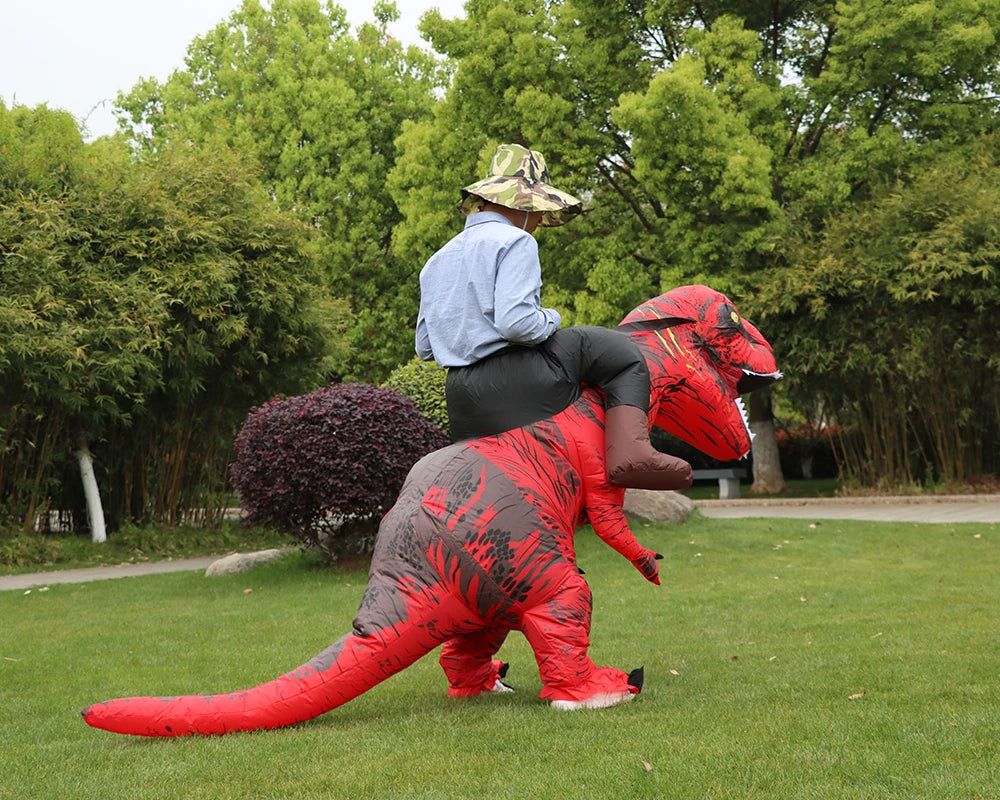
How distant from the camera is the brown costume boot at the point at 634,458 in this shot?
366cm

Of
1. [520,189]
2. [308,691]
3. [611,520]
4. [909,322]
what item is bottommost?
[308,691]

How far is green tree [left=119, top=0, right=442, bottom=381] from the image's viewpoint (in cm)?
2162

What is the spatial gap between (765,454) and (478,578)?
599 inches

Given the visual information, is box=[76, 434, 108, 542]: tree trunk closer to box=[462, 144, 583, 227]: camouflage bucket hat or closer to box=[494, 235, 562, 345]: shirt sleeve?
box=[462, 144, 583, 227]: camouflage bucket hat

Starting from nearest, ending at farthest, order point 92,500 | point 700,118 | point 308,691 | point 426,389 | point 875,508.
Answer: point 308,691 → point 426,389 → point 92,500 → point 875,508 → point 700,118

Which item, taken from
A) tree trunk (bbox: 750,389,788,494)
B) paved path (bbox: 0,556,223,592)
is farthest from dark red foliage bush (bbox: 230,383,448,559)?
tree trunk (bbox: 750,389,788,494)

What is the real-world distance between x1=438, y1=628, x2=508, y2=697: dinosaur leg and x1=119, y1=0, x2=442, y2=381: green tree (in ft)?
54.6

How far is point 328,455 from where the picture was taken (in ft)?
28.0

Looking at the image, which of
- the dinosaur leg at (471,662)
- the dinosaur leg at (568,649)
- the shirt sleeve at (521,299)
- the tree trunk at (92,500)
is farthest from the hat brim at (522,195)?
the tree trunk at (92,500)

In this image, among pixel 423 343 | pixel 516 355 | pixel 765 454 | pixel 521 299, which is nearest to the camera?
pixel 521 299

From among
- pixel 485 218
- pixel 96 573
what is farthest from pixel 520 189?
pixel 96 573

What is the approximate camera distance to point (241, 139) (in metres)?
21.5

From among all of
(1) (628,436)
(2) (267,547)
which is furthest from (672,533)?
(1) (628,436)

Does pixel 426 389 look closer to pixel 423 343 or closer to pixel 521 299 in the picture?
pixel 423 343
